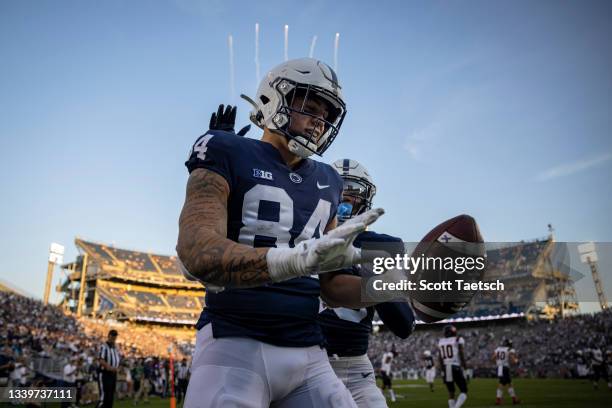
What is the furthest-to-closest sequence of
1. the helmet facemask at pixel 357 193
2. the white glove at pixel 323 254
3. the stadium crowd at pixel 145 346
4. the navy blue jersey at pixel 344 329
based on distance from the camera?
the stadium crowd at pixel 145 346
the helmet facemask at pixel 357 193
the navy blue jersey at pixel 344 329
the white glove at pixel 323 254

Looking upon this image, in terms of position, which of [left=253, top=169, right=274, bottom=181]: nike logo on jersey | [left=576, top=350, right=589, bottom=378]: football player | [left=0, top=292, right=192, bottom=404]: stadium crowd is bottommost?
[left=576, top=350, right=589, bottom=378]: football player

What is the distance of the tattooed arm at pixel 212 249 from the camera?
1.55m

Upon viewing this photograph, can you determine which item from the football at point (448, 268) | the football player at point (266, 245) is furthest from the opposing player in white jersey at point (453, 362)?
the football player at point (266, 245)

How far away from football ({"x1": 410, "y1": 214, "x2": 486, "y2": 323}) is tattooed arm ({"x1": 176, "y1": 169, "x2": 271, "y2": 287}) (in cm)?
102

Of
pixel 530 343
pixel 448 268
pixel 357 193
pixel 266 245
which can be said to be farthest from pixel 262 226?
pixel 530 343

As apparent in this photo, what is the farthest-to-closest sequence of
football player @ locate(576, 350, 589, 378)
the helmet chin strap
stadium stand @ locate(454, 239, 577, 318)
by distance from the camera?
stadium stand @ locate(454, 239, 577, 318)
football player @ locate(576, 350, 589, 378)
the helmet chin strap

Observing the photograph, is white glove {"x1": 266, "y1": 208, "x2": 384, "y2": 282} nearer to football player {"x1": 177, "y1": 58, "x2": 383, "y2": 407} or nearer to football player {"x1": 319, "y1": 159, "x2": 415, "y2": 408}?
football player {"x1": 177, "y1": 58, "x2": 383, "y2": 407}

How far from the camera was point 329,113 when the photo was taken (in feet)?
9.00

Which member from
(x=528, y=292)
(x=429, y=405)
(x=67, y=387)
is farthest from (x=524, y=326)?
(x=67, y=387)

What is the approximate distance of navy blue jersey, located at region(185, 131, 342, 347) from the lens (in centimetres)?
209

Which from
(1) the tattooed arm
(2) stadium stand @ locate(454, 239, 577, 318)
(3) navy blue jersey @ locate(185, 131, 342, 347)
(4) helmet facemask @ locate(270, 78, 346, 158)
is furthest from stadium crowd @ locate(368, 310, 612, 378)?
(1) the tattooed arm

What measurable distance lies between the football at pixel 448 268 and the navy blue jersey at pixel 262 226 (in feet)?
1.72

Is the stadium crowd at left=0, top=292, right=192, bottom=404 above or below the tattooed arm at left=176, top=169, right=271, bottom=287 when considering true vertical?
below

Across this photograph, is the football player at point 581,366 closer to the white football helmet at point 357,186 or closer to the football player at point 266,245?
the white football helmet at point 357,186
